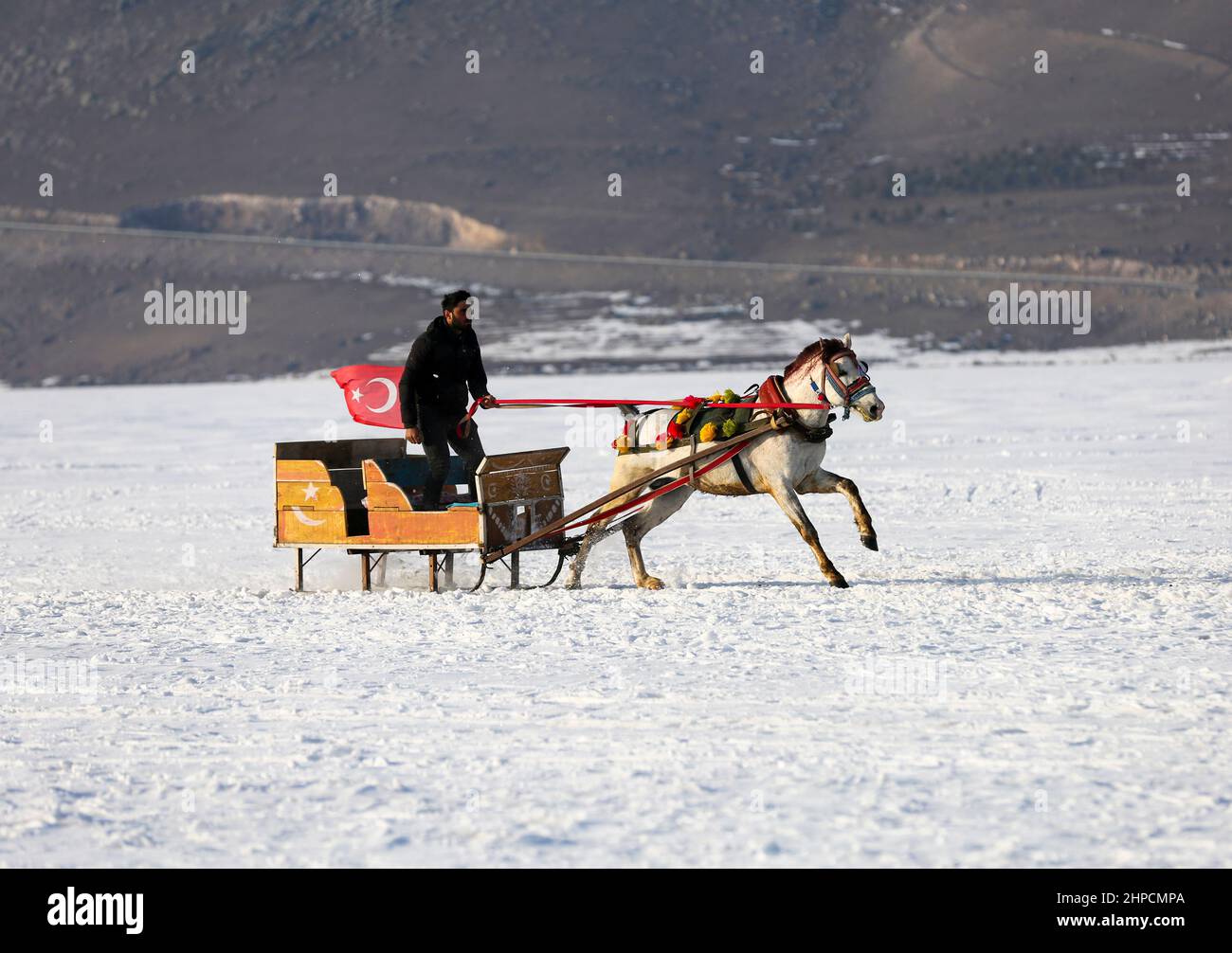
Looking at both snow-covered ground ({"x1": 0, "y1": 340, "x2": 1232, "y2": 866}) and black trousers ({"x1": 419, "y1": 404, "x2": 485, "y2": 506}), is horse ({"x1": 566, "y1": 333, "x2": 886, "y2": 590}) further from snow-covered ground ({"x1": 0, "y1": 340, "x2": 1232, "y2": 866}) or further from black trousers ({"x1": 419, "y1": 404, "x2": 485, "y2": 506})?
black trousers ({"x1": 419, "y1": 404, "x2": 485, "y2": 506})

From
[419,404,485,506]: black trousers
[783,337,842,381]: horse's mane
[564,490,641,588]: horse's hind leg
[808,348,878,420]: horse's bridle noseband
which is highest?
[783,337,842,381]: horse's mane

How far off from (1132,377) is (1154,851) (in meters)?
40.6

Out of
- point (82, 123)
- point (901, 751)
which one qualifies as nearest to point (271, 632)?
point (901, 751)

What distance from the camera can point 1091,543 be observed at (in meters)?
13.0

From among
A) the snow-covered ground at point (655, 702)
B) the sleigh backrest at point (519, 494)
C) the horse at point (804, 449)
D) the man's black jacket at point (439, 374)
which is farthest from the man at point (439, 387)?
the horse at point (804, 449)

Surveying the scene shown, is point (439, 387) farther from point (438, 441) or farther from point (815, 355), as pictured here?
point (815, 355)

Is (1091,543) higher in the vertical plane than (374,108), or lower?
lower

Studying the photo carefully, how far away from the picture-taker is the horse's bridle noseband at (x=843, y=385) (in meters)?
10.0

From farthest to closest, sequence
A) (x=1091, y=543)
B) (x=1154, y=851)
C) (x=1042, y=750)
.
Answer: (x=1091, y=543)
(x=1042, y=750)
(x=1154, y=851)

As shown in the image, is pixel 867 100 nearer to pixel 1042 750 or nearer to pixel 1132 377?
pixel 1132 377

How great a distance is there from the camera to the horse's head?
999 cm

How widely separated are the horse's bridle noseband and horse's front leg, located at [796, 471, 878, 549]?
397mm

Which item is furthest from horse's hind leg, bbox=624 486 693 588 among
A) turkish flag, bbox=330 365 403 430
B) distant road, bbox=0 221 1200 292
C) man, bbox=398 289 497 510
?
distant road, bbox=0 221 1200 292

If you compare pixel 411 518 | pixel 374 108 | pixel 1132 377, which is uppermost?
pixel 374 108
